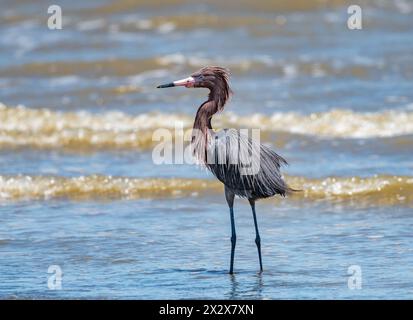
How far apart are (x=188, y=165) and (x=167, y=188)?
3.90 ft

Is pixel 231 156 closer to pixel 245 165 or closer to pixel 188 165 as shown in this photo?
pixel 245 165

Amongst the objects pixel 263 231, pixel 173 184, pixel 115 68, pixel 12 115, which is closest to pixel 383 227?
pixel 263 231

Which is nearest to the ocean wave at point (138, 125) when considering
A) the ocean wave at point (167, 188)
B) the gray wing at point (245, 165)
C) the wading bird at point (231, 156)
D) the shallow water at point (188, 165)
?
the shallow water at point (188, 165)

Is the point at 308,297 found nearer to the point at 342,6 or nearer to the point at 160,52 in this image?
the point at 160,52

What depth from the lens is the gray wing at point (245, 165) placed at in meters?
8.59

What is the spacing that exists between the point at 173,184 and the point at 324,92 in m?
5.26

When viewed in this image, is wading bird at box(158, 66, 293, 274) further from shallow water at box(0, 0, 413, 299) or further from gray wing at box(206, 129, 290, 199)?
shallow water at box(0, 0, 413, 299)

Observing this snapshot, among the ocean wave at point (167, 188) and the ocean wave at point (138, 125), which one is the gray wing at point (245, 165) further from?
the ocean wave at point (138, 125)

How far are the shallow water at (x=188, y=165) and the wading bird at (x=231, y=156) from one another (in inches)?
27.3

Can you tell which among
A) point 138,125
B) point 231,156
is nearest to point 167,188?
point 231,156

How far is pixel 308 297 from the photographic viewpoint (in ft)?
25.0

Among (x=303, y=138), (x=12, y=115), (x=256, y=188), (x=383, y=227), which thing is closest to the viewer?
(x=256, y=188)

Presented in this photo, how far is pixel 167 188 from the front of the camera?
38.6 ft

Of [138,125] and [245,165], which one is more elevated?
[138,125]
